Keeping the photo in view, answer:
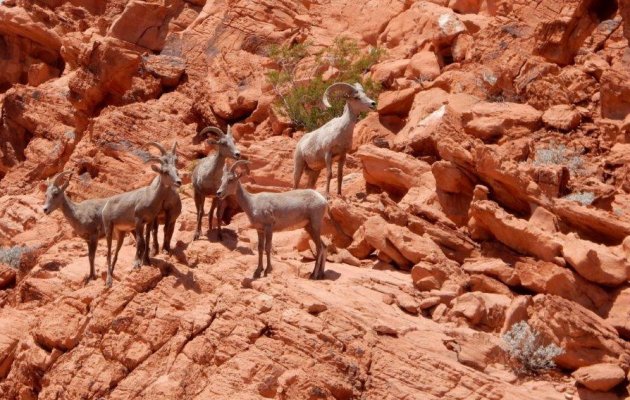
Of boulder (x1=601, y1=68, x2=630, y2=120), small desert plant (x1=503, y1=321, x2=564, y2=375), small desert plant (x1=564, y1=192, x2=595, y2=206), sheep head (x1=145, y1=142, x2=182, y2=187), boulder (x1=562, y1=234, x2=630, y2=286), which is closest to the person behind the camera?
small desert plant (x1=503, y1=321, x2=564, y2=375)

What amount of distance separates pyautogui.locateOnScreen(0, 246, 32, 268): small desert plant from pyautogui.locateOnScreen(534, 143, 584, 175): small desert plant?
9084 millimetres

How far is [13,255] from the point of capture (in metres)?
19.1

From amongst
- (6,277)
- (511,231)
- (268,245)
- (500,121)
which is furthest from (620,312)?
(6,277)

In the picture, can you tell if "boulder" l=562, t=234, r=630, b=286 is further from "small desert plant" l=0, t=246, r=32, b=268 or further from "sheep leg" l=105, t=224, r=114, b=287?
"small desert plant" l=0, t=246, r=32, b=268

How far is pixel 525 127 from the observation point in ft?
61.9

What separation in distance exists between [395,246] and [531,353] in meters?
3.07

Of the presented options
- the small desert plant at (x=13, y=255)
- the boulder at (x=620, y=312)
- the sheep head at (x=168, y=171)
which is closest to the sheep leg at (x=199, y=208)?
the sheep head at (x=168, y=171)

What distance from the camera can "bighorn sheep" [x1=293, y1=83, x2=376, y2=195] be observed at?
16359mm

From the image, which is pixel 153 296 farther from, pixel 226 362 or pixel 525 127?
pixel 525 127

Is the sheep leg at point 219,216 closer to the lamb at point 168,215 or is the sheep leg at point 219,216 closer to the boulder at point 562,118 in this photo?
the lamb at point 168,215

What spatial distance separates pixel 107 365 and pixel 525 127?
929 cm

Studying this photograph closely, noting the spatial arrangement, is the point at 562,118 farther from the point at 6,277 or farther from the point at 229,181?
the point at 6,277

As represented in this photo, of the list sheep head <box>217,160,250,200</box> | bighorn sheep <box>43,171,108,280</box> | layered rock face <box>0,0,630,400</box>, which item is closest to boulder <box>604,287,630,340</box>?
layered rock face <box>0,0,630,400</box>

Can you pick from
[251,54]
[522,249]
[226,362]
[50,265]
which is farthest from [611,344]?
[251,54]
